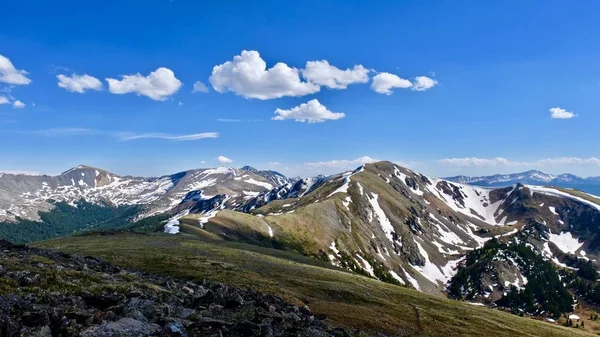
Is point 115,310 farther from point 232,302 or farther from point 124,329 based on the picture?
point 232,302

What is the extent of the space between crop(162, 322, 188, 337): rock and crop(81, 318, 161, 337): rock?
439mm

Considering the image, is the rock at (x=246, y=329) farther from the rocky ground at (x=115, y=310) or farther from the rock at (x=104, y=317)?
the rock at (x=104, y=317)

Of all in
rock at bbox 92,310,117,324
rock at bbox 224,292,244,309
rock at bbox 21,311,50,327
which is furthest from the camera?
rock at bbox 224,292,244,309

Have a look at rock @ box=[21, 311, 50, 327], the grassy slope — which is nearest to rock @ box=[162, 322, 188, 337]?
rock @ box=[21, 311, 50, 327]

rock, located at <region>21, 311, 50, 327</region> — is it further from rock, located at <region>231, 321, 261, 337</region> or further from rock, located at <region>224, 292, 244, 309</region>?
rock, located at <region>224, 292, 244, 309</region>

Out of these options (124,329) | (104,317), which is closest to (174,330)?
(124,329)

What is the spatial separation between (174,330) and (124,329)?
273cm

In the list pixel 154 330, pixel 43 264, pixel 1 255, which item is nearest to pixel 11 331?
pixel 154 330

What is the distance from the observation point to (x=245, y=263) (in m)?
74.9

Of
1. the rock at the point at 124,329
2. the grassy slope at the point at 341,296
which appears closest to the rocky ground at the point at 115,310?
the rock at the point at 124,329

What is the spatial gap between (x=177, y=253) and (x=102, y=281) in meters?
41.8

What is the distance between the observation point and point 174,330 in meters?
22.0

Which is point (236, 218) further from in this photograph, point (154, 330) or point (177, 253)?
point (154, 330)

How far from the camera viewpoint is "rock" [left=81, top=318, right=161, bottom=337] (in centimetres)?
1981
